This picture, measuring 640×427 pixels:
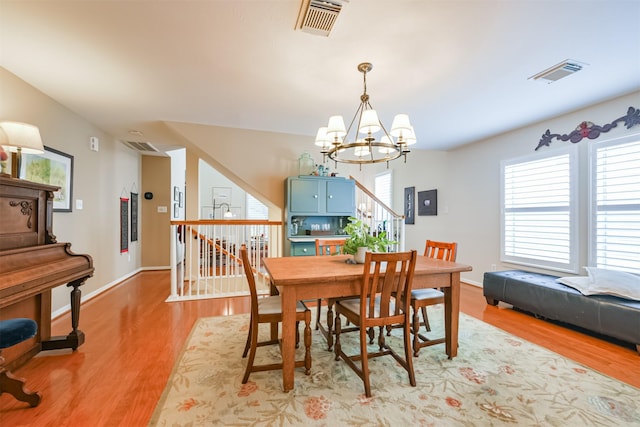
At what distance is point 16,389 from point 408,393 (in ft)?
8.03

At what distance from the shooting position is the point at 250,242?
438 cm

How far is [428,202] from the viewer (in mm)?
5816

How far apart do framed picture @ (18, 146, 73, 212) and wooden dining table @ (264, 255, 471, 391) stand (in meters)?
2.48

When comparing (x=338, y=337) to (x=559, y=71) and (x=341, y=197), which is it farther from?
(x=559, y=71)

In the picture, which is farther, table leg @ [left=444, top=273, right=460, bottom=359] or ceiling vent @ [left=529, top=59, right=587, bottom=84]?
ceiling vent @ [left=529, top=59, right=587, bottom=84]

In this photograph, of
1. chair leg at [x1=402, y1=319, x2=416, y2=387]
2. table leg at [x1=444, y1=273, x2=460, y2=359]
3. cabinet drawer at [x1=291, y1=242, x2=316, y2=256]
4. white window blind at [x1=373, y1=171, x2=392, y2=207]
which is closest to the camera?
chair leg at [x1=402, y1=319, x2=416, y2=387]

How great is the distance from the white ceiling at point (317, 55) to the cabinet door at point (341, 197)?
1188 millimetres

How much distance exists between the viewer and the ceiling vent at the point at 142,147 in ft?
16.4

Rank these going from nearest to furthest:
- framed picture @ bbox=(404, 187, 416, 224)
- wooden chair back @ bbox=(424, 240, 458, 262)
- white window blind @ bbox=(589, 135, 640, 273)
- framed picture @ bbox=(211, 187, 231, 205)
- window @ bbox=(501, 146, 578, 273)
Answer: wooden chair back @ bbox=(424, 240, 458, 262)
white window blind @ bbox=(589, 135, 640, 273)
window @ bbox=(501, 146, 578, 273)
framed picture @ bbox=(404, 187, 416, 224)
framed picture @ bbox=(211, 187, 231, 205)

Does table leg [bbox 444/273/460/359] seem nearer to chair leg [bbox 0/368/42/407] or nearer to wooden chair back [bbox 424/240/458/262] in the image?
wooden chair back [bbox 424/240/458/262]

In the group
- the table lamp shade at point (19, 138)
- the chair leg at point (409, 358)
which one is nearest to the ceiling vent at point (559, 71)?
the chair leg at point (409, 358)

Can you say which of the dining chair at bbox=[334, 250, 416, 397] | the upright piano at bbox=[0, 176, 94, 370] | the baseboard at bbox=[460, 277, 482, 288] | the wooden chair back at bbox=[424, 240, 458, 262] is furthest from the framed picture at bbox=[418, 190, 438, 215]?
the upright piano at bbox=[0, 176, 94, 370]

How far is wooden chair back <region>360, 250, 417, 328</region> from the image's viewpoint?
6.19 feet

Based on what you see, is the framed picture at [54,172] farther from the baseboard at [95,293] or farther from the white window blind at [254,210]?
the white window blind at [254,210]
